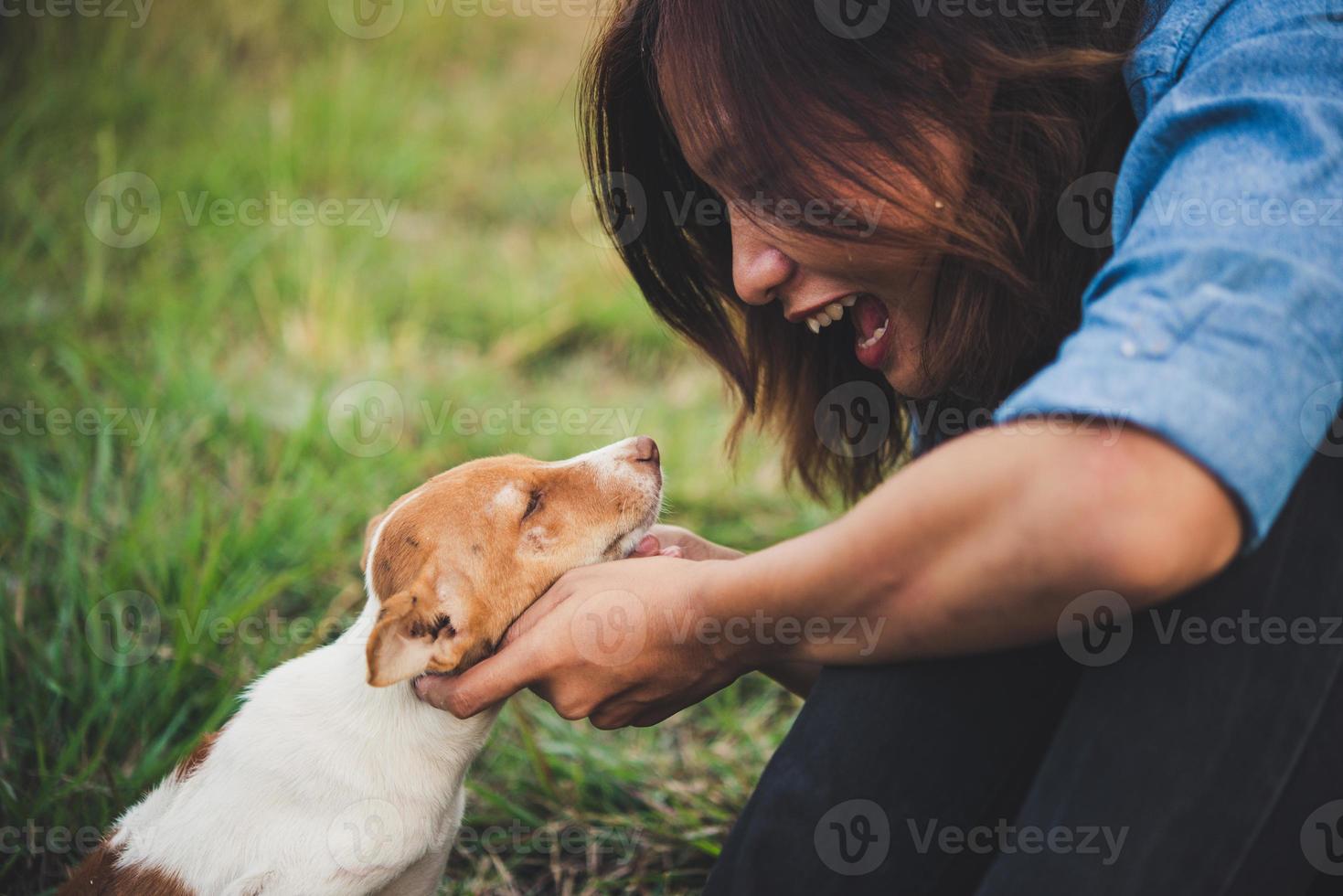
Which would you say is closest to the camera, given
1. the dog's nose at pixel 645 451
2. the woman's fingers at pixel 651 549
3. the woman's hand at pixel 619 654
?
the woman's hand at pixel 619 654

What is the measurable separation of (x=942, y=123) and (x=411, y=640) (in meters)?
1.23

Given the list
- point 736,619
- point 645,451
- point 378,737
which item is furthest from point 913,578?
point 378,737

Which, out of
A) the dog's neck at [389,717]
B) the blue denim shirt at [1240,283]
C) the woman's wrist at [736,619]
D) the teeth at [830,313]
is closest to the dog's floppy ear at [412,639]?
the dog's neck at [389,717]

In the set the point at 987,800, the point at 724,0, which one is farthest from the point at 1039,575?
the point at 724,0

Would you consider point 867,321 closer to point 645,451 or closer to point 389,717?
point 645,451

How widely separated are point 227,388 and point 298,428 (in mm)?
401

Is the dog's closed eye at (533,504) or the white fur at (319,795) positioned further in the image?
the dog's closed eye at (533,504)

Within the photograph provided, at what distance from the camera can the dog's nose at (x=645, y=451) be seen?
231 cm

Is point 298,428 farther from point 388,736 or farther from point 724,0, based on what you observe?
point 724,0

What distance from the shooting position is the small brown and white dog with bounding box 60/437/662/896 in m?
1.90

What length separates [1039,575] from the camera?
1.30 meters

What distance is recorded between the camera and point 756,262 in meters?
1.97

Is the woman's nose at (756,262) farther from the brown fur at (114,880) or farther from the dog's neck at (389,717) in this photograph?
the brown fur at (114,880)

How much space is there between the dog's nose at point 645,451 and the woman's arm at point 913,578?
1.53 feet
